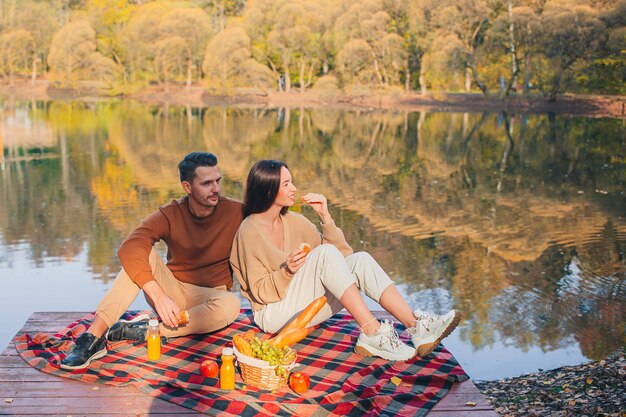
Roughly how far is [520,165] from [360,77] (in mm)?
28170

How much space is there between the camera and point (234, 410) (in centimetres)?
384

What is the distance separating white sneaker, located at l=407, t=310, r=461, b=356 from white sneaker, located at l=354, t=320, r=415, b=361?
0.07m

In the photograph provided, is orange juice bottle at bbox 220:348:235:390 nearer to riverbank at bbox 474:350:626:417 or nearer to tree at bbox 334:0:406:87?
riverbank at bbox 474:350:626:417

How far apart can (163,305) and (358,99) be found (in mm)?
43273

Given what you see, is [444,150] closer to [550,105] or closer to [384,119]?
[384,119]

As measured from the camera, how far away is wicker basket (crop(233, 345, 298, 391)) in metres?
4.00

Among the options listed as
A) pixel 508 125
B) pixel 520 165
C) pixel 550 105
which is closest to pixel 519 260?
pixel 520 165

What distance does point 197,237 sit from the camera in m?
5.02

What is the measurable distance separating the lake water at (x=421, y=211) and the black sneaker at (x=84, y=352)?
8.34ft

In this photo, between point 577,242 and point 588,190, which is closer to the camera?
point 577,242

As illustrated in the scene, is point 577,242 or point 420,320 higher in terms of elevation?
point 420,320

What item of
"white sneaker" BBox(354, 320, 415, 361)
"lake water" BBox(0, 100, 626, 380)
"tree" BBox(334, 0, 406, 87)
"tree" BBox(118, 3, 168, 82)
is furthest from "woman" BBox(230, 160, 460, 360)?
"tree" BBox(118, 3, 168, 82)

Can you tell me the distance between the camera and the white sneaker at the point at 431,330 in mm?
4453

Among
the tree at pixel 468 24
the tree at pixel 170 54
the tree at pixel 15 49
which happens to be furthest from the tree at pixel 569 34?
the tree at pixel 15 49
